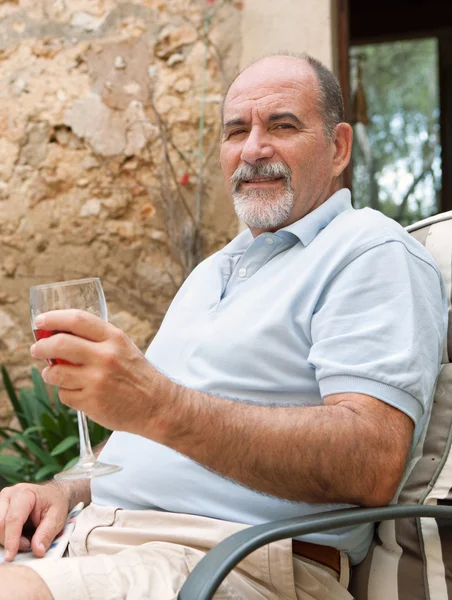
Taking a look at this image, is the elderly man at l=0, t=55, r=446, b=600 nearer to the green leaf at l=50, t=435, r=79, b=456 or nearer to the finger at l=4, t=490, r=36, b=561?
the finger at l=4, t=490, r=36, b=561

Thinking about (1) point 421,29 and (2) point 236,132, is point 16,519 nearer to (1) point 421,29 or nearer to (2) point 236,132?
(2) point 236,132

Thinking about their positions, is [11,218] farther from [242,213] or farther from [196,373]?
[196,373]

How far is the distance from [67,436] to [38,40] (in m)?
1.79

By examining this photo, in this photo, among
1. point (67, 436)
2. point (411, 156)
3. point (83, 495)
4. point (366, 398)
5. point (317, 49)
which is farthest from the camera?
point (411, 156)

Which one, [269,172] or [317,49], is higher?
[317,49]

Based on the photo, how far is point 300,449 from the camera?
1.29 meters

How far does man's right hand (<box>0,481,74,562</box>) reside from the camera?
1.58 meters

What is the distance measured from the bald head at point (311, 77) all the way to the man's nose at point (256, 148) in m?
0.13

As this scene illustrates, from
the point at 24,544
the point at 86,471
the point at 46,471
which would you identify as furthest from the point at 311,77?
the point at 46,471

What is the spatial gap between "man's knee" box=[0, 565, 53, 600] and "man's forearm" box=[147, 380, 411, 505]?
0.31 meters

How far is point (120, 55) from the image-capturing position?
353cm

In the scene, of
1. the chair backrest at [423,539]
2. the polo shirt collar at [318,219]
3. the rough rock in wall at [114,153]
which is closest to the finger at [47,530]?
the chair backrest at [423,539]

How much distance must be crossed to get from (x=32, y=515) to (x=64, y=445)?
1264mm

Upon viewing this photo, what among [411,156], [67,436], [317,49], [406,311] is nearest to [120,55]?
[317,49]
